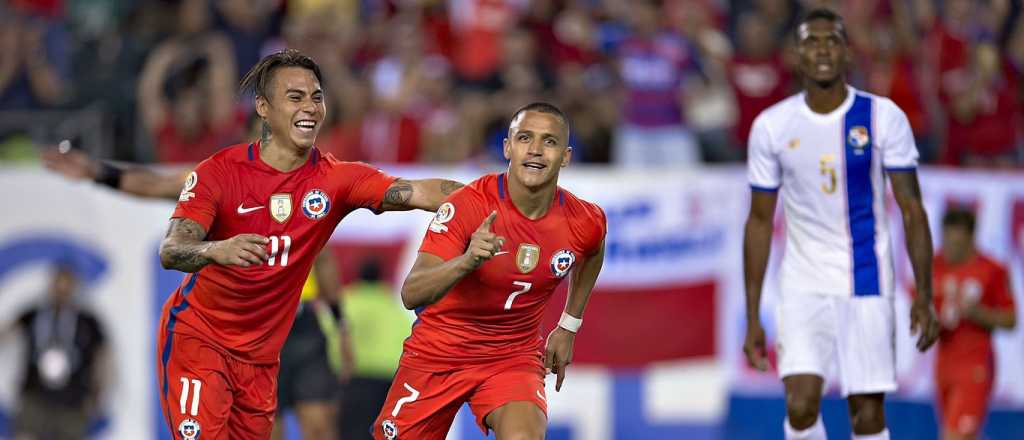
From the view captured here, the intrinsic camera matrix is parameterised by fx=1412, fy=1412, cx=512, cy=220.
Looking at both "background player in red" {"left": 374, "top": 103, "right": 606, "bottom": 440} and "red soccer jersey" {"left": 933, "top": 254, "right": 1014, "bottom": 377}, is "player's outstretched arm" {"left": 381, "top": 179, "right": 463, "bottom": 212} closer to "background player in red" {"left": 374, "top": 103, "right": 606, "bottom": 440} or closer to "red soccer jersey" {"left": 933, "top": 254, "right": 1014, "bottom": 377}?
"background player in red" {"left": 374, "top": 103, "right": 606, "bottom": 440}

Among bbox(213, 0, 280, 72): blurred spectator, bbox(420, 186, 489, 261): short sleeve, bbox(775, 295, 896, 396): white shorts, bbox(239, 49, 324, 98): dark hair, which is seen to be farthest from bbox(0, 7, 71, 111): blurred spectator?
bbox(775, 295, 896, 396): white shorts

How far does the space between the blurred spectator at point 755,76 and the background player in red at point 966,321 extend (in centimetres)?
246

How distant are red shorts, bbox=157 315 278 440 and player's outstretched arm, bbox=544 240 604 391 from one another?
4.65 feet

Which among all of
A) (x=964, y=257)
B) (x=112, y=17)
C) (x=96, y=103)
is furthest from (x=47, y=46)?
(x=964, y=257)

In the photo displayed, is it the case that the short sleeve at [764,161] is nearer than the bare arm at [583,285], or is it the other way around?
the bare arm at [583,285]

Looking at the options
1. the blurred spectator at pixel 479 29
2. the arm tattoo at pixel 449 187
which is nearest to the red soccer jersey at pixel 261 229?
the arm tattoo at pixel 449 187

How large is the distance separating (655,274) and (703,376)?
0.91m

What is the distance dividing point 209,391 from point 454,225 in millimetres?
1453

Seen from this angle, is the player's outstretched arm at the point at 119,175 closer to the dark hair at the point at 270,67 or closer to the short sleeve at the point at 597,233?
the dark hair at the point at 270,67

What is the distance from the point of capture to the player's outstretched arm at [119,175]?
7.46m

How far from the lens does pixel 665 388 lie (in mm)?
11383

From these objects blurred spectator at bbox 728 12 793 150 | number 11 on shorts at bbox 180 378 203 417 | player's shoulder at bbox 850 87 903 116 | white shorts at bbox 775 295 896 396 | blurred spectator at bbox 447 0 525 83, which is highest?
blurred spectator at bbox 447 0 525 83

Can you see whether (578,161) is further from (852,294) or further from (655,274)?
(852,294)

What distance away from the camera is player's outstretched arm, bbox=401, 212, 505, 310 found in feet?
19.1
